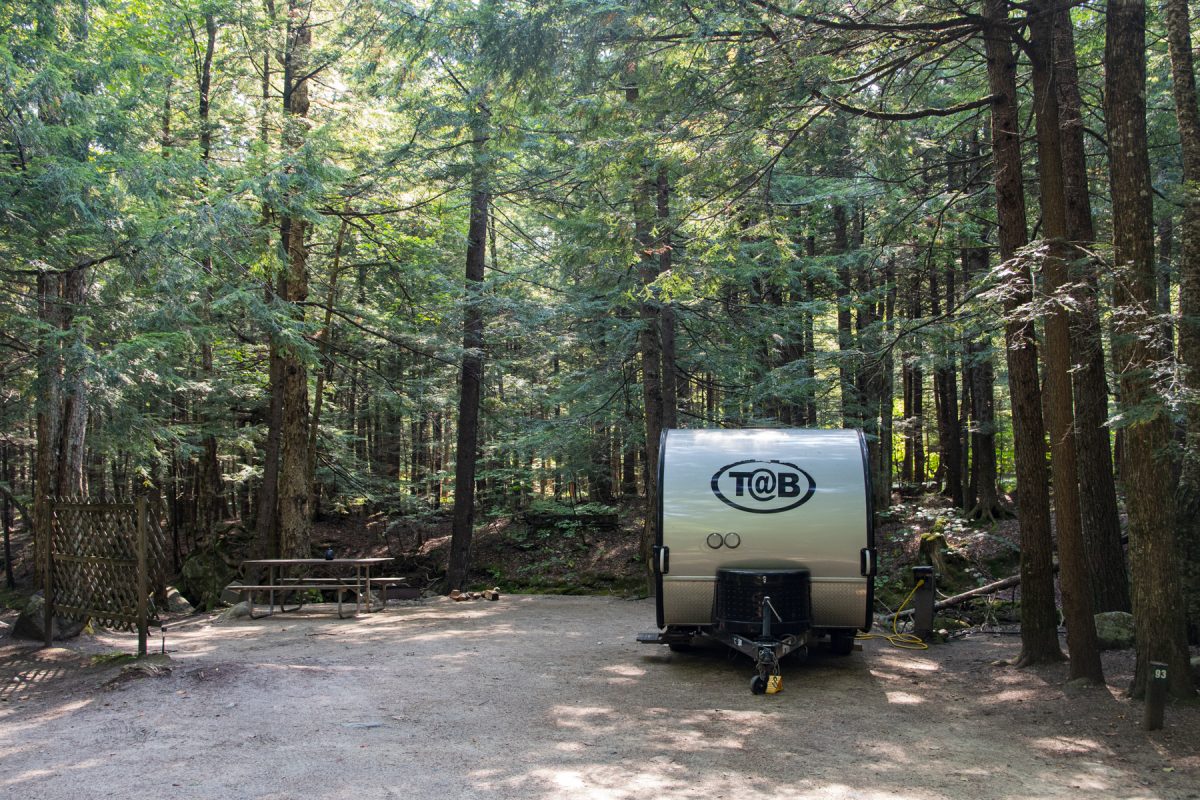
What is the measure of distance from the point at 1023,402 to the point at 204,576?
17.9 metres

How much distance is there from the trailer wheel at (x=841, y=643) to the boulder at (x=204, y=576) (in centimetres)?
1434

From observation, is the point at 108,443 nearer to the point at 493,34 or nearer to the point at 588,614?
the point at 588,614

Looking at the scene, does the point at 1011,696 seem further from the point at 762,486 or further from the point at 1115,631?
the point at 762,486

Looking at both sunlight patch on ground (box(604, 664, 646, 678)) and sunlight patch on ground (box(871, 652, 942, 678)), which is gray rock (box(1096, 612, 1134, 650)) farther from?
sunlight patch on ground (box(604, 664, 646, 678))

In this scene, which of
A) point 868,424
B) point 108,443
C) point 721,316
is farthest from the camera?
point 868,424

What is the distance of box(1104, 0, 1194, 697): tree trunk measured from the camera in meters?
6.32

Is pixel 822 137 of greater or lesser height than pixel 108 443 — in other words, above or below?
above

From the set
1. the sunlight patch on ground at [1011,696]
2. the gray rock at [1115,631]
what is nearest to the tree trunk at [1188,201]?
the sunlight patch on ground at [1011,696]

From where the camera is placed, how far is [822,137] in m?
9.38

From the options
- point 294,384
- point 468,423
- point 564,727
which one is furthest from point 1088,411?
point 294,384

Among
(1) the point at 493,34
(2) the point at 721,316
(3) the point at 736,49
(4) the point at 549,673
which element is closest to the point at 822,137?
(3) the point at 736,49

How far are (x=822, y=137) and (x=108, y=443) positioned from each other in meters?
11.8

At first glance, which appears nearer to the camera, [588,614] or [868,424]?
[588,614]

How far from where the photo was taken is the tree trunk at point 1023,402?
8109mm
